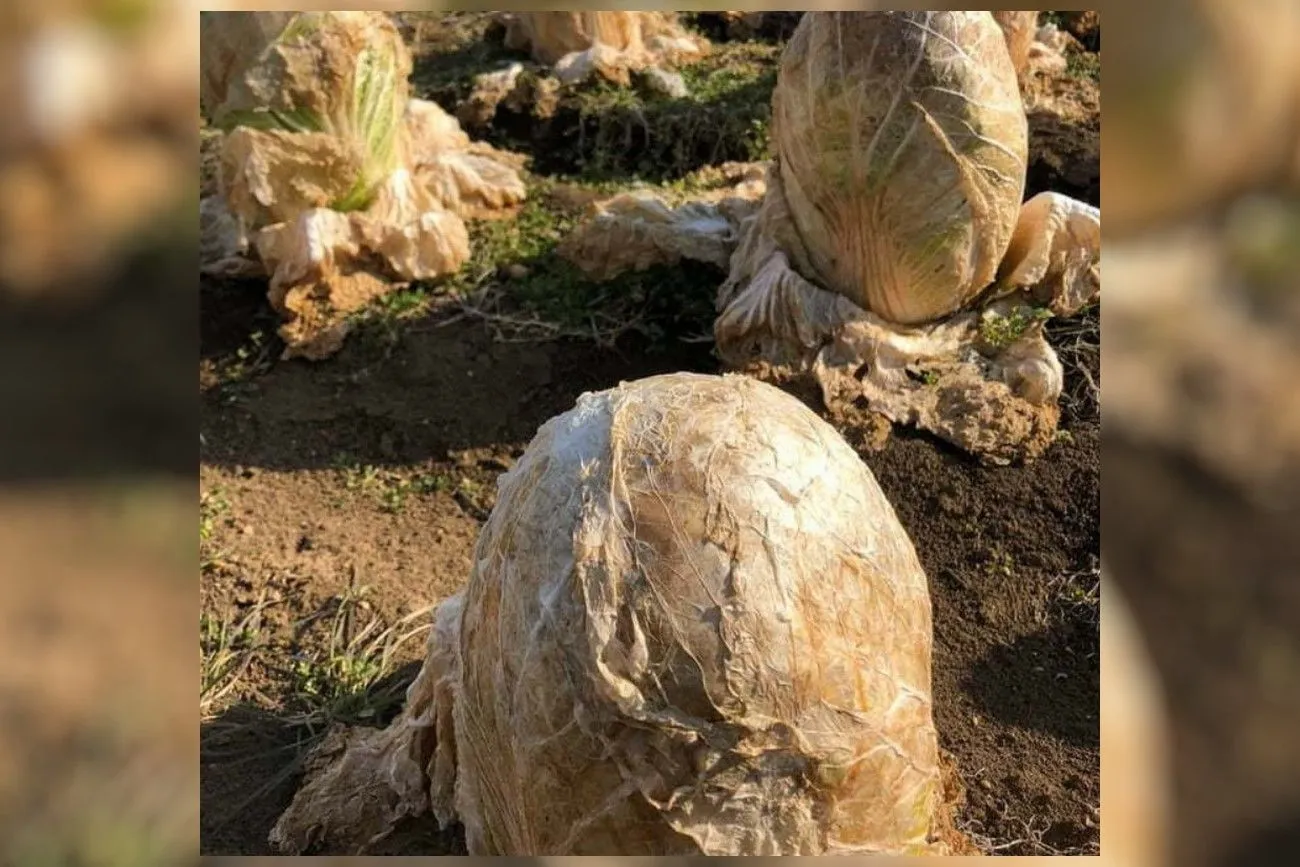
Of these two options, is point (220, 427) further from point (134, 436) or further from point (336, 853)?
point (134, 436)

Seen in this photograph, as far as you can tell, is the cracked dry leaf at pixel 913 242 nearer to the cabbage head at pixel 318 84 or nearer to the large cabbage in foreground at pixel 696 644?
the cabbage head at pixel 318 84

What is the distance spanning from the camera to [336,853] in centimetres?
Answer: 256

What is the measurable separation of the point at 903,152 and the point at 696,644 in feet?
10.1

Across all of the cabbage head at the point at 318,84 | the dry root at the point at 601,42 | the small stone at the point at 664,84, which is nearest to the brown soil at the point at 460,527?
the cabbage head at the point at 318,84

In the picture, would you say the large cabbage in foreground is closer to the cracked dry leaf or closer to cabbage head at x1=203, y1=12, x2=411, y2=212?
the cracked dry leaf

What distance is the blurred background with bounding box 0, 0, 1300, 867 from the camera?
1.19 metres

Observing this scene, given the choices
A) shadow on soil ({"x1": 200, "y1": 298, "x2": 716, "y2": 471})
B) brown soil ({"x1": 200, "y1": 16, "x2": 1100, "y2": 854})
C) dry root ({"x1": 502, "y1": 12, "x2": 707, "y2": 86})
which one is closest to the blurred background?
brown soil ({"x1": 200, "y1": 16, "x2": 1100, "y2": 854})

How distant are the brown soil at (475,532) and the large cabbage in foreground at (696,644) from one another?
73 cm

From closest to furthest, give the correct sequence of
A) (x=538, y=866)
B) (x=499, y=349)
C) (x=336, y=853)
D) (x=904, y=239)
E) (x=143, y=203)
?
(x=143, y=203), (x=538, y=866), (x=336, y=853), (x=904, y=239), (x=499, y=349)

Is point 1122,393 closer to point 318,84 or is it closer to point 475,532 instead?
point 475,532

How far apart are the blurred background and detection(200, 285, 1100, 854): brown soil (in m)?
1.40

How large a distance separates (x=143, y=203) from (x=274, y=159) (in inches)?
185

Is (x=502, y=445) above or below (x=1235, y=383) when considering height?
below

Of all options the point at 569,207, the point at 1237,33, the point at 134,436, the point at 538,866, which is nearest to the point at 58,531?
the point at 134,436
